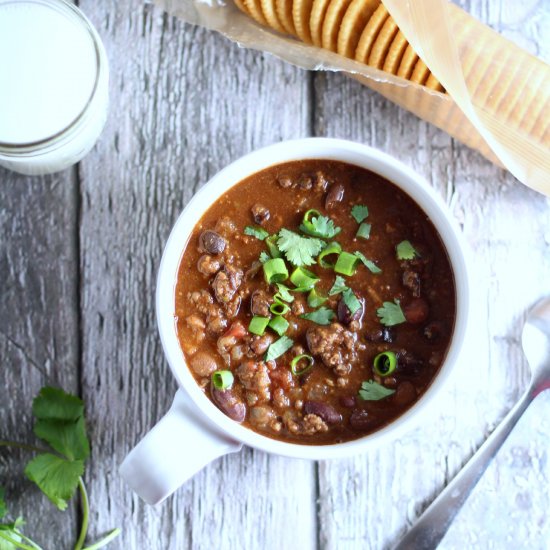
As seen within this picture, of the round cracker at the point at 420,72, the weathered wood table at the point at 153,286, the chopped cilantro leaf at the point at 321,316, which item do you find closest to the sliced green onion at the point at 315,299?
the chopped cilantro leaf at the point at 321,316

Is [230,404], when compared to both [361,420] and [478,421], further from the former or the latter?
[478,421]

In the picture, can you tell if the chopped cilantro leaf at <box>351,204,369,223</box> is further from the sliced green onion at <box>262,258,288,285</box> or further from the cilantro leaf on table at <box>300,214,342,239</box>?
the sliced green onion at <box>262,258,288,285</box>

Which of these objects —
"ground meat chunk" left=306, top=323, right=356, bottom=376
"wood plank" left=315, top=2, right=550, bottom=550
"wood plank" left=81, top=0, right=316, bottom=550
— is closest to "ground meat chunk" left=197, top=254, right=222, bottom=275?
"ground meat chunk" left=306, top=323, right=356, bottom=376

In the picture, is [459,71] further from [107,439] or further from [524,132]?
[107,439]

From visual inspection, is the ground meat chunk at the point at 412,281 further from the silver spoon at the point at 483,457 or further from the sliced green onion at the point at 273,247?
the silver spoon at the point at 483,457

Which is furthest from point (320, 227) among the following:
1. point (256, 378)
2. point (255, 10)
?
point (255, 10)
